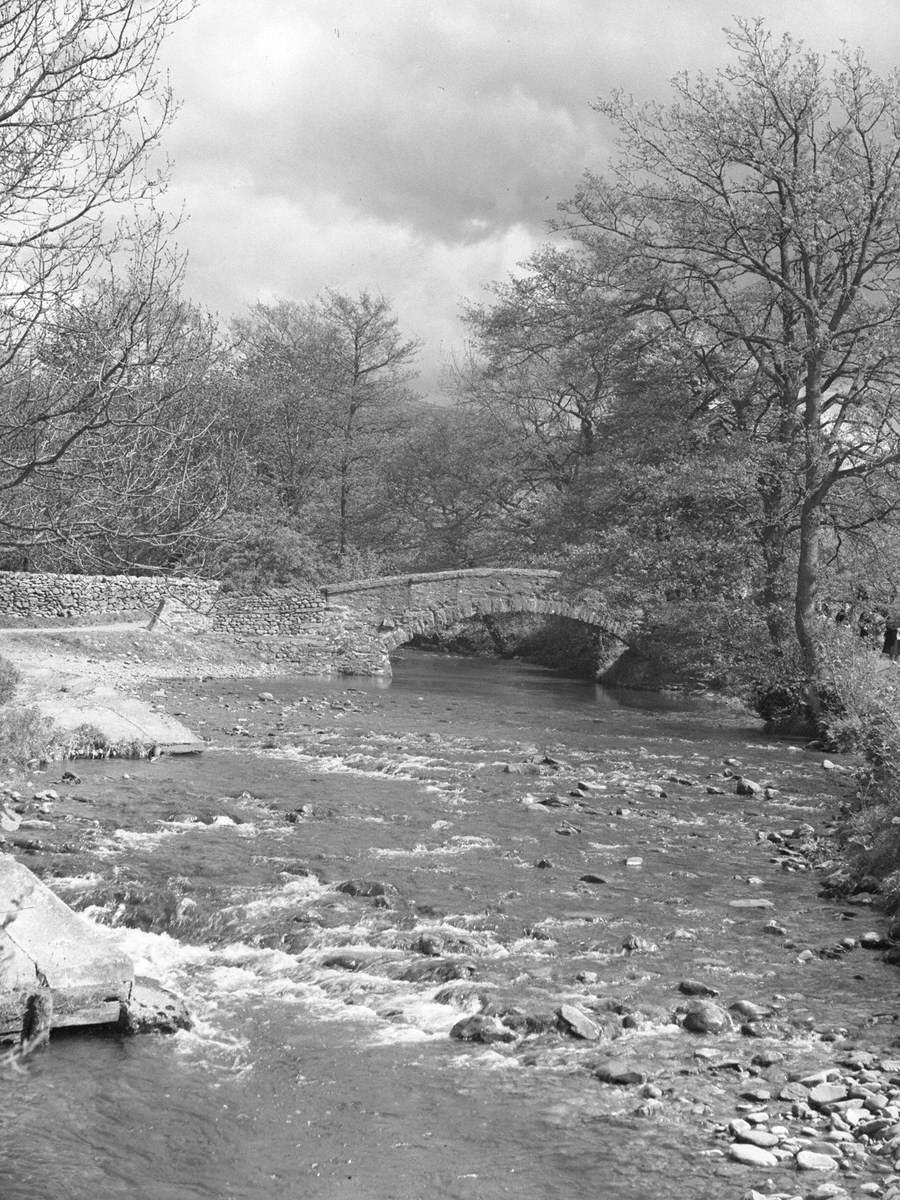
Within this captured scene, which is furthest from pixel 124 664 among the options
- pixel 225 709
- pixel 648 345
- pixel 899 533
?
pixel 899 533

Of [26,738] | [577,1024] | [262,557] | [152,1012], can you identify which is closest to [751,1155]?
[577,1024]

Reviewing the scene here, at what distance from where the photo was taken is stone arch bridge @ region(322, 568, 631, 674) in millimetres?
27016

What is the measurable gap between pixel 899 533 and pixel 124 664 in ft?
49.4

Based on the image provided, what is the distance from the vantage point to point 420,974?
6.44 metres

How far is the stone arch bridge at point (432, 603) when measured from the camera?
1064 inches

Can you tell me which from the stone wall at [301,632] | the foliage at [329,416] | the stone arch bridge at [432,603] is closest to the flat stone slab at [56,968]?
the stone wall at [301,632]

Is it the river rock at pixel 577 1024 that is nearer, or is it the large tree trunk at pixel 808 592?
the river rock at pixel 577 1024

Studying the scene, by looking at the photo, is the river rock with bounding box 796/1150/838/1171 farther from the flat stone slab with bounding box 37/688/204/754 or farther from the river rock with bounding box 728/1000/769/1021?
the flat stone slab with bounding box 37/688/204/754

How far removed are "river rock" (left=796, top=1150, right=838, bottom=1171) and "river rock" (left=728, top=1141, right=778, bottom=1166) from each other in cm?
10

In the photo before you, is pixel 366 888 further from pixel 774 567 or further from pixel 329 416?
pixel 329 416

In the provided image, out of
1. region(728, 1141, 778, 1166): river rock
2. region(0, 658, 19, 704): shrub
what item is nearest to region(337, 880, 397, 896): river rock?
region(728, 1141, 778, 1166): river rock

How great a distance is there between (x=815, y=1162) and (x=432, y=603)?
77.2 ft

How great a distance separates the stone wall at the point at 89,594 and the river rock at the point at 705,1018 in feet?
70.5

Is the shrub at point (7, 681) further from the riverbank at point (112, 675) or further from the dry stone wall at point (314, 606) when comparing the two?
the dry stone wall at point (314, 606)
